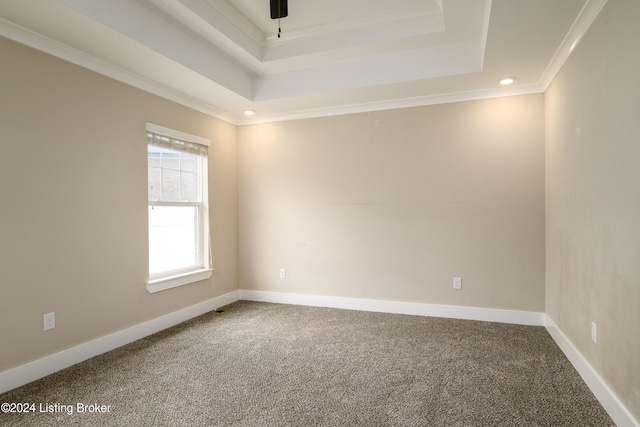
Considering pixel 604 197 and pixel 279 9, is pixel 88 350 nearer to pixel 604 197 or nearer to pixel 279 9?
pixel 279 9

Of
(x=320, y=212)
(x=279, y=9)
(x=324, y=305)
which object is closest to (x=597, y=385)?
(x=324, y=305)

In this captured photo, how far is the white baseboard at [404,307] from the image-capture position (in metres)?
3.67

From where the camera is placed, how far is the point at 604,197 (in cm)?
214

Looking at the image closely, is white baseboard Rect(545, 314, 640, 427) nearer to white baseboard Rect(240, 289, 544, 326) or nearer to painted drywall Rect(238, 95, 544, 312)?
white baseboard Rect(240, 289, 544, 326)

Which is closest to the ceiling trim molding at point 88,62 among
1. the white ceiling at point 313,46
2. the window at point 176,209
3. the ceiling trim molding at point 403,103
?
the white ceiling at point 313,46

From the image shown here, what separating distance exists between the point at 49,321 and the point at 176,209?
1.58 metres

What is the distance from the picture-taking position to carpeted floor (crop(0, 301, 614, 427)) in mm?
2055

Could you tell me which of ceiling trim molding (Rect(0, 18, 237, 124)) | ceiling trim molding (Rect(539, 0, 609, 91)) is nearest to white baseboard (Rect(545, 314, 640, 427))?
ceiling trim molding (Rect(539, 0, 609, 91))

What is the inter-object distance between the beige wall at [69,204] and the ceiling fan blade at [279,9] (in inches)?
57.1

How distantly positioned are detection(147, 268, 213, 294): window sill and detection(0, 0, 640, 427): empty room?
0.02 metres

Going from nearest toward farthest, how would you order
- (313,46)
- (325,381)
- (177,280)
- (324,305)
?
(325,381) → (313,46) → (177,280) → (324,305)

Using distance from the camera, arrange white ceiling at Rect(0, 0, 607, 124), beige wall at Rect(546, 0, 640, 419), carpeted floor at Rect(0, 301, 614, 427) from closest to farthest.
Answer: beige wall at Rect(546, 0, 640, 419), carpeted floor at Rect(0, 301, 614, 427), white ceiling at Rect(0, 0, 607, 124)

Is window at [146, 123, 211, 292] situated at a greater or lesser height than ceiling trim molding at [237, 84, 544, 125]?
lesser

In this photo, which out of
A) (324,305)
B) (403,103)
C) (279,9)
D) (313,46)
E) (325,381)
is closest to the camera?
(325,381)
